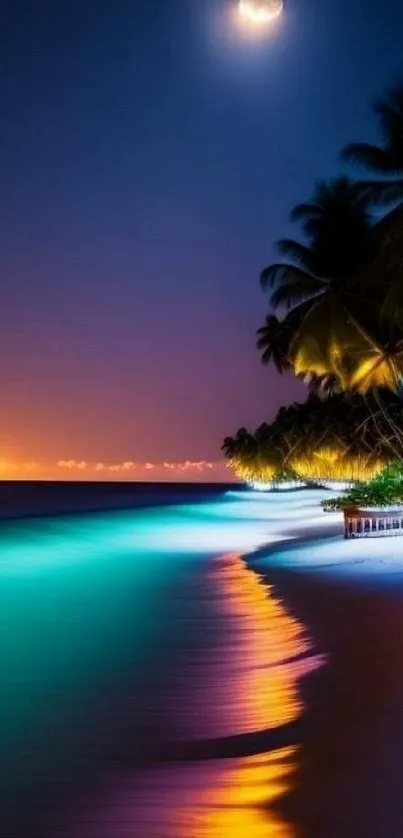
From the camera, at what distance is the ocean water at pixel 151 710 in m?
3.78

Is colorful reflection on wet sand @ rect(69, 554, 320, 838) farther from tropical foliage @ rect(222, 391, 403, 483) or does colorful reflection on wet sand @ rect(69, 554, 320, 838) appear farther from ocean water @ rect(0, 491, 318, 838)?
tropical foliage @ rect(222, 391, 403, 483)

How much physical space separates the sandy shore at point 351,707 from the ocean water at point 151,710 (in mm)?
133

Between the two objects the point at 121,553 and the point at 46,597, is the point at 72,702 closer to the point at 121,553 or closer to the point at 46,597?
the point at 46,597

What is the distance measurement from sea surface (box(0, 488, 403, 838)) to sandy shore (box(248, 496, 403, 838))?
0.02m

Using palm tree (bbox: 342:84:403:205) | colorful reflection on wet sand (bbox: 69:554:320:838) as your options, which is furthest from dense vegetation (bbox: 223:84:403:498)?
colorful reflection on wet sand (bbox: 69:554:320:838)

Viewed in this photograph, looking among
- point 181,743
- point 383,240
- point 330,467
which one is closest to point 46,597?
point 181,743

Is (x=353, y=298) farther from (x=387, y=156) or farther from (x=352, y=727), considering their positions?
(x=352, y=727)

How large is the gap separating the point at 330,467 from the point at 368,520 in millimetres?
37655

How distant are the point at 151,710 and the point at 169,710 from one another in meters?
0.13

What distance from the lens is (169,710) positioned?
5.55m

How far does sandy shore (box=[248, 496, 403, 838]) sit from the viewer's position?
3594 mm

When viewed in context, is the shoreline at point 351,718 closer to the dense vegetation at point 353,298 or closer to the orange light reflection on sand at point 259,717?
the orange light reflection on sand at point 259,717

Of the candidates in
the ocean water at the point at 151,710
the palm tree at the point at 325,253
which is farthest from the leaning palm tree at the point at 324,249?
the ocean water at the point at 151,710

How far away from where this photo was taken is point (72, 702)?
5.91m
